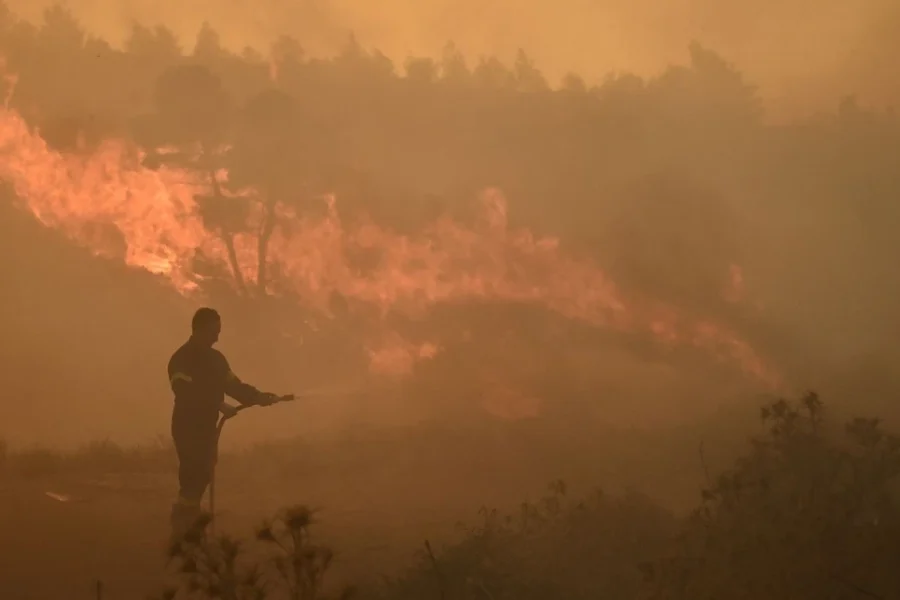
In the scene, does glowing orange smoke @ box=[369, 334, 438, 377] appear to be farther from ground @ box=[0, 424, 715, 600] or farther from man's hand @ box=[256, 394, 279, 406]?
man's hand @ box=[256, 394, 279, 406]

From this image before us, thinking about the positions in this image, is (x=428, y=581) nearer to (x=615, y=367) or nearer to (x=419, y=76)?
(x=615, y=367)

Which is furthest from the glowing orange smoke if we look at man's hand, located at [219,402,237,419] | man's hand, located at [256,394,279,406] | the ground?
man's hand, located at [219,402,237,419]

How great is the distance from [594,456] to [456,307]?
1418 millimetres

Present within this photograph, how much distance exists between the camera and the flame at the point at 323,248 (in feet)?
16.9

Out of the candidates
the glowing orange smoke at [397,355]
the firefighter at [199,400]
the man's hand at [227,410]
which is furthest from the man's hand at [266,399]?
the glowing orange smoke at [397,355]

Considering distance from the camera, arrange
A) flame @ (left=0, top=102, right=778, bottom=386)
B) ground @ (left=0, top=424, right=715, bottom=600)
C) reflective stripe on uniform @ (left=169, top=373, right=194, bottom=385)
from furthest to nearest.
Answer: flame @ (left=0, top=102, right=778, bottom=386) < reflective stripe on uniform @ (left=169, top=373, right=194, bottom=385) < ground @ (left=0, top=424, right=715, bottom=600)

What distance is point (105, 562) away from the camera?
12.8 feet

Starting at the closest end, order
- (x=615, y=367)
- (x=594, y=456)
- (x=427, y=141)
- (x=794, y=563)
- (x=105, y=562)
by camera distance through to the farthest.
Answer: (x=794, y=563) < (x=105, y=562) < (x=594, y=456) < (x=615, y=367) < (x=427, y=141)

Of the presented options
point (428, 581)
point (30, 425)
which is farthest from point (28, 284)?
point (428, 581)

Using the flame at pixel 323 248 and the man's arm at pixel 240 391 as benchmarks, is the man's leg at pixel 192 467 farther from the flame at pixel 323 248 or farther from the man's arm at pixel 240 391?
the flame at pixel 323 248

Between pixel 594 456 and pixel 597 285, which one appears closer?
pixel 594 456

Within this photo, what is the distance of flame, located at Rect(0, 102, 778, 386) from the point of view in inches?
203

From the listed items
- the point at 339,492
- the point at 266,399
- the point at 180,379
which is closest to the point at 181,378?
the point at 180,379

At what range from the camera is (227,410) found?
4402 millimetres
